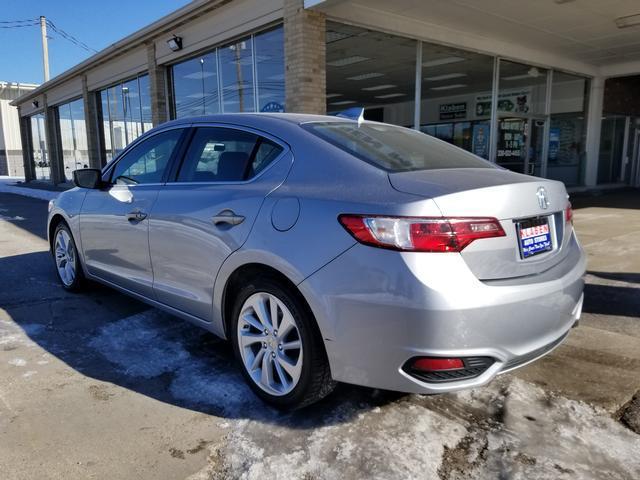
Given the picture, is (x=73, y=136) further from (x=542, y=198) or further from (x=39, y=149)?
(x=542, y=198)

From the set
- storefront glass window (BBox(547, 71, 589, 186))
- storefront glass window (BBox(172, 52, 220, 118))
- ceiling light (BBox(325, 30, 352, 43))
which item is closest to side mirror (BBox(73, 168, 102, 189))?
ceiling light (BBox(325, 30, 352, 43))

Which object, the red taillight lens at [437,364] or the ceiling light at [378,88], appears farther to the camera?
the ceiling light at [378,88]

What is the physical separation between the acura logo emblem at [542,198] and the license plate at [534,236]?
0.21 ft

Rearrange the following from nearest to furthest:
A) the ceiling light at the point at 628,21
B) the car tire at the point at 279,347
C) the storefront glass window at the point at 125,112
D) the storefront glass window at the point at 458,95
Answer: the car tire at the point at 279,347 → the ceiling light at the point at 628,21 → the storefront glass window at the point at 458,95 → the storefront glass window at the point at 125,112

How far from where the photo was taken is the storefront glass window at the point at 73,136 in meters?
19.2

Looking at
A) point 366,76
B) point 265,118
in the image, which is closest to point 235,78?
point 366,76

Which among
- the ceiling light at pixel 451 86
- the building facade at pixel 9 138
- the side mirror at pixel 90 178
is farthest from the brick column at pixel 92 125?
the building facade at pixel 9 138

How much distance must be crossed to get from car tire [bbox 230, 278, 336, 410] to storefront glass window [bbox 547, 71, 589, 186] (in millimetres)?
14567

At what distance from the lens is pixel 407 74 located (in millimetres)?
14375

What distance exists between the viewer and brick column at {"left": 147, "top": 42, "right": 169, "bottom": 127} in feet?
42.3

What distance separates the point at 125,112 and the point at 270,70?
8.23 metres

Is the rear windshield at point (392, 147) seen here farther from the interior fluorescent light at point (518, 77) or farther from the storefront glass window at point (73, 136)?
the storefront glass window at point (73, 136)

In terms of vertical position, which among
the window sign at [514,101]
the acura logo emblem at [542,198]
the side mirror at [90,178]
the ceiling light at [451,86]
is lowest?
the acura logo emblem at [542,198]

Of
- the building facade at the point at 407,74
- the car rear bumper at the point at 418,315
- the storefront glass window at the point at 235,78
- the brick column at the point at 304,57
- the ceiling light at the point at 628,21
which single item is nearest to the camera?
the car rear bumper at the point at 418,315
